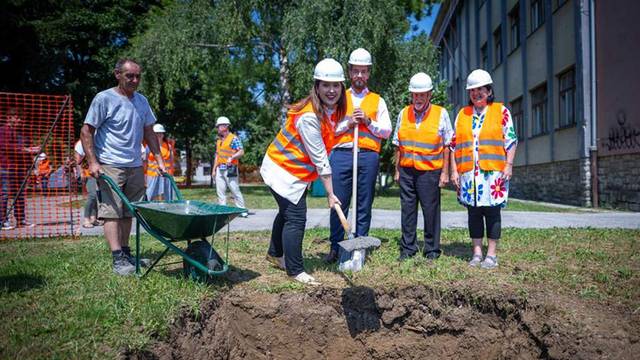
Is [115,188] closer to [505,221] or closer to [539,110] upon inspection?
[505,221]

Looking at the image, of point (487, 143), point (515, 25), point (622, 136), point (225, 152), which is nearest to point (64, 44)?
point (225, 152)

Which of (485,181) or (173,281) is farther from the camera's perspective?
(485,181)

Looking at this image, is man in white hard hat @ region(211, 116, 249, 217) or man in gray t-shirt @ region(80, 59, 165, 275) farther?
man in white hard hat @ region(211, 116, 249, 217)

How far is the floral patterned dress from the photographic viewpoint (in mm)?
4418

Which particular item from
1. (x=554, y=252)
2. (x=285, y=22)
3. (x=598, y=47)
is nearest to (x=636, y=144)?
(x=598, y=47)

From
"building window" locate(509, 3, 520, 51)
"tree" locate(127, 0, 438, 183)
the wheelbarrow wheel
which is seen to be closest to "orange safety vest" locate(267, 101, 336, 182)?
the wheelbarrow wheel

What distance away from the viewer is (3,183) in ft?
24.2

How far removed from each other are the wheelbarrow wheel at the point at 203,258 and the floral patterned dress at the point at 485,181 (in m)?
2.42

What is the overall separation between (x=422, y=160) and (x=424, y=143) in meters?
0.17

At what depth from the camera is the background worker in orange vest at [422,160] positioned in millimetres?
4680

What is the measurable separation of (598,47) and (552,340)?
9988 mm

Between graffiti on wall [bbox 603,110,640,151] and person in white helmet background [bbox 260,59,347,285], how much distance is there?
28.6ft

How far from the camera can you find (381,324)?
3936mm

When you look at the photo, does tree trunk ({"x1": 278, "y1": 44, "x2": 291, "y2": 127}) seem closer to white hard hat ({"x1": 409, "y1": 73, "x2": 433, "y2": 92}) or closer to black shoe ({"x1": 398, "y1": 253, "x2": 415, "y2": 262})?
white hard hat ({"x1": 409, "y1": 73, "x2": 433, "y2": 92})
